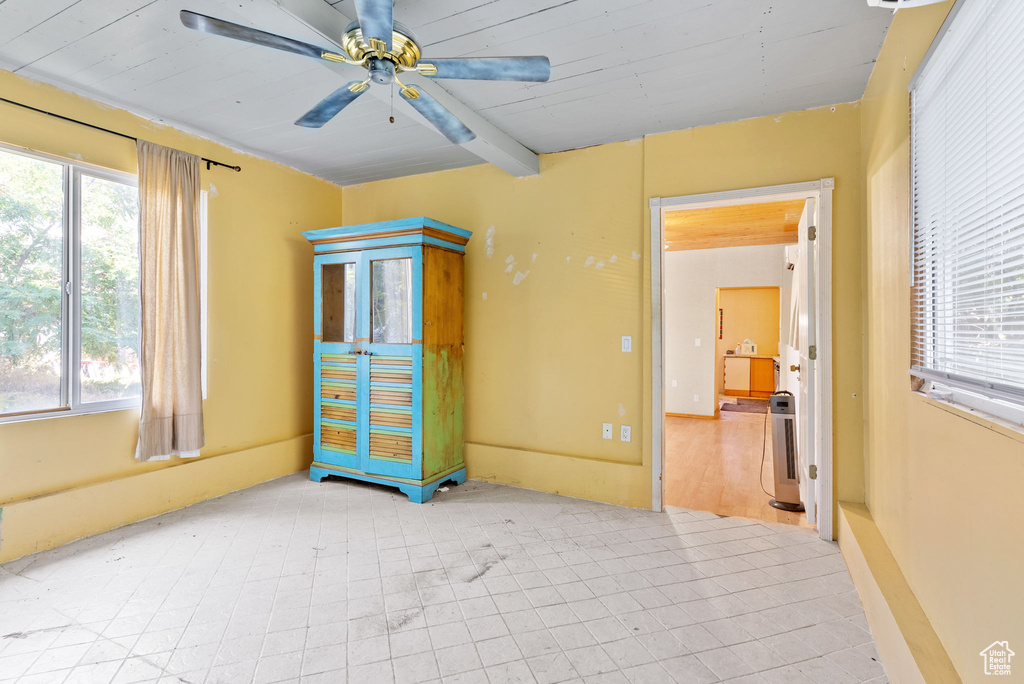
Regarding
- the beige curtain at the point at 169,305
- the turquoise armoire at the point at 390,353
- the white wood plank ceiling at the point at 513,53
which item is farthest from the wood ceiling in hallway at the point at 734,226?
the beige curtain at the point at 169,305

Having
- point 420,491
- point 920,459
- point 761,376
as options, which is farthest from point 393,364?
point 761,376

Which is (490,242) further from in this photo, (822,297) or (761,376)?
(761,376)

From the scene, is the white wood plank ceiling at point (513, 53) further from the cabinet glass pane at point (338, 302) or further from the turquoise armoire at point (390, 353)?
the cabinet glass pane at point (338, 302)

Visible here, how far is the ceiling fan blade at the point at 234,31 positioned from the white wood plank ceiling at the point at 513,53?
8.5 inches

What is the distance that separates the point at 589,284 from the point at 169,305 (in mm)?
2644

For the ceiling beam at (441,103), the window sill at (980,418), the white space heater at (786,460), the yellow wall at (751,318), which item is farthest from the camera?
the yellow wall at (751,318)

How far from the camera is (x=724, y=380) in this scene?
910 cm

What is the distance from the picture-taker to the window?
2396 mm

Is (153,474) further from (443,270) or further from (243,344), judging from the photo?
(443,270)

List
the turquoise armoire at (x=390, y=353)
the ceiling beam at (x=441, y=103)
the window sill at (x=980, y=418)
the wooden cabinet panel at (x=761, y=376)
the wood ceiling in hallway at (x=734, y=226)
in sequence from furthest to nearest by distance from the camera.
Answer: the wooden cabinet panel at (x=761, y=376) < the wood ceiling in hallway at (x=734, y=226) < the turquoise armoire at (x=390, y=353) < the ceiling beam at (x=441, y=103) < the window sill at (x=980, y=418)

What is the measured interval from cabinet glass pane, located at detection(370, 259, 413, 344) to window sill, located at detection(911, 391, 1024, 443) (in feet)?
8.99

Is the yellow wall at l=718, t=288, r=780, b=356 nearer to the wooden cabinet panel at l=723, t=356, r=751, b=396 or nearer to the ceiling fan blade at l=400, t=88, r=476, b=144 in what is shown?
the wooden cabinet panel at l=723, t=356, r=751, b=396

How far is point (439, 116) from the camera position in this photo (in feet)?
6.62

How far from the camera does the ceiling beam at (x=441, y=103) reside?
1762 mm
